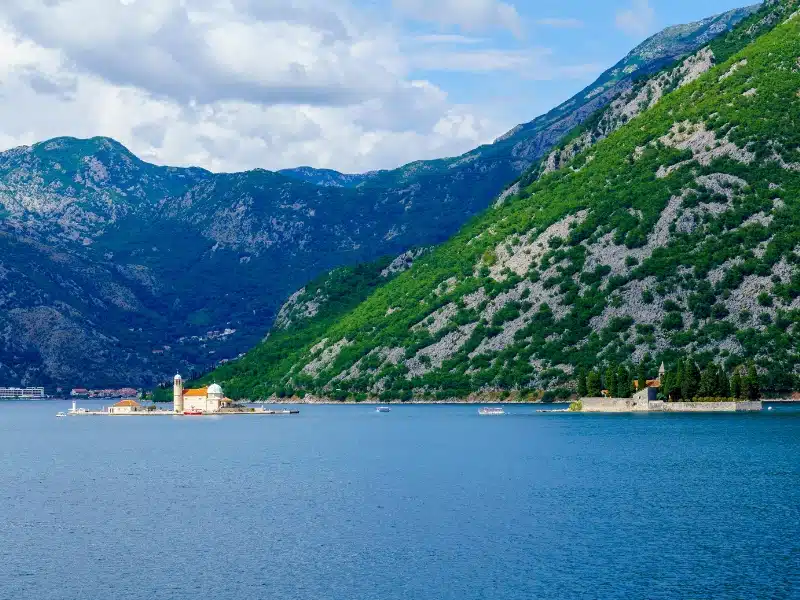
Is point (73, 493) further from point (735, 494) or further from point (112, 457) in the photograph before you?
point (735, 494)

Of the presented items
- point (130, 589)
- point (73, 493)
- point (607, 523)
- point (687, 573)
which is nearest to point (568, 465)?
point (607, 523)

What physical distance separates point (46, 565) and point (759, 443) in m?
102

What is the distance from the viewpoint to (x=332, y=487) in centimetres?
12462

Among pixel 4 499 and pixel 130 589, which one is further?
pixel 4 499

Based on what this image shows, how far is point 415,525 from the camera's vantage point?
320 ft

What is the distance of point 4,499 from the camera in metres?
118

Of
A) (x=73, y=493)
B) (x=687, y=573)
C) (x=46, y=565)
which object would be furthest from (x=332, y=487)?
(x=687, y=573)

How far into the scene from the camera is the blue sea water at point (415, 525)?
7738 centimetres

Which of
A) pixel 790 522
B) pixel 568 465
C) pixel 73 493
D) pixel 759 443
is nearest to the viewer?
pixel 790 522

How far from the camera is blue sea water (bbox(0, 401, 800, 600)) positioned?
77.4 m

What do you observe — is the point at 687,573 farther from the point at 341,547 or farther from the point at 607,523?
the point at 341,547

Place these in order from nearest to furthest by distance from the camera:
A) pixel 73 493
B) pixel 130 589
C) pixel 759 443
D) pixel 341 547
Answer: pixel 130 589
pixel 341 547
pixel 73 493
pixel 759 443

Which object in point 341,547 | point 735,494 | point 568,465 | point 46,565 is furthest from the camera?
point 568,465

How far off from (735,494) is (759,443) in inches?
2021
